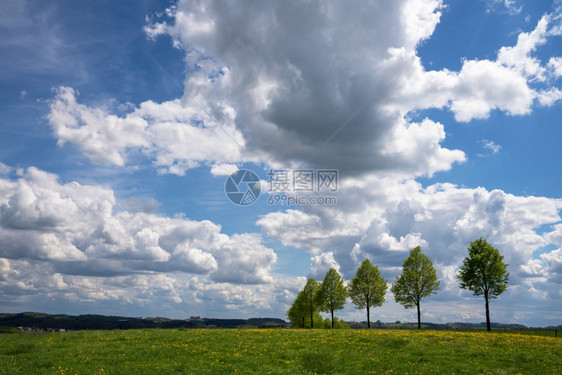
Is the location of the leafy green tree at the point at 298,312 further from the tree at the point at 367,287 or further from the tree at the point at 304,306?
the tree at the point at 367,287

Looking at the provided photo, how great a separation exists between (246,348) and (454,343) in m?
17.9

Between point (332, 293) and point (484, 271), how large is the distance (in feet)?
103

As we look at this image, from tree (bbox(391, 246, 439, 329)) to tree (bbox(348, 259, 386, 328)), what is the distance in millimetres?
5436

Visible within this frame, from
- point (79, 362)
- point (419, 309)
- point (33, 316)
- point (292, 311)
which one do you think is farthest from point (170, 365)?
point (33, 316)

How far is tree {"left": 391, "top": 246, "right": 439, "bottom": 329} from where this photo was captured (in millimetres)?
62406

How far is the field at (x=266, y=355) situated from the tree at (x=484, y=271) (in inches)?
1009

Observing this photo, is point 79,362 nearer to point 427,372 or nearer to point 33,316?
point 427,372

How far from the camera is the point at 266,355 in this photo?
82.5 ft

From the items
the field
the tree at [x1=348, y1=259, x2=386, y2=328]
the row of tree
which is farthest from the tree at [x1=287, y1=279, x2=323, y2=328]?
the field

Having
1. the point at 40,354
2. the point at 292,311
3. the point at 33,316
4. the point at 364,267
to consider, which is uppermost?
the point at 364,267

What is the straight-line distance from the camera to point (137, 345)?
28094 millimetres

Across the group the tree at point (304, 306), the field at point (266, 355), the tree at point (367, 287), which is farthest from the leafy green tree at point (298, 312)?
the field at point (266, 355)

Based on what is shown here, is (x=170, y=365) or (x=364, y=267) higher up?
(x=364, y=267)

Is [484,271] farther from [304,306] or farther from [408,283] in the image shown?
[304,306]
